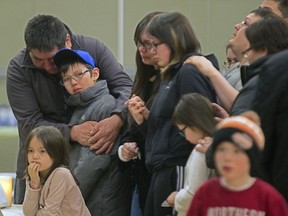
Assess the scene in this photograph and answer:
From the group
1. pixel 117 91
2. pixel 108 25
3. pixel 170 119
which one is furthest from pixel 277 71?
pixel 108 25

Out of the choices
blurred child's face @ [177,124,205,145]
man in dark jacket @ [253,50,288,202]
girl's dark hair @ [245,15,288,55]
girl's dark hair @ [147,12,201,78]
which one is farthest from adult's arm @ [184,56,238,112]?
man in dark jacket @ [253,50,288,202]

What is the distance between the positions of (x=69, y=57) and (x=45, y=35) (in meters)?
0.24

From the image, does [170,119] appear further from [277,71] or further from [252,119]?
[252,119]

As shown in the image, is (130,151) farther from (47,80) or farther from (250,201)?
(250,201)

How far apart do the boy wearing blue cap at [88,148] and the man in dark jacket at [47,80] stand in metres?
0.07

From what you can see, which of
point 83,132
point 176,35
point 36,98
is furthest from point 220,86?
point 36,98

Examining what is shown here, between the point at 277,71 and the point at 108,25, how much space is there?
453 cm

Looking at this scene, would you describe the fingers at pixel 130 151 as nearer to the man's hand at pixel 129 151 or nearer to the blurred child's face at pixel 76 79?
the man's hand at pixel 129 151

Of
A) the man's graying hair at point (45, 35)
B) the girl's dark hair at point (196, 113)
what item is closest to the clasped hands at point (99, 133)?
the man's graying hair at point (45, 35)

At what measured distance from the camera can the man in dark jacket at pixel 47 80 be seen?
4.61 metres

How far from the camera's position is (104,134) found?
444cm

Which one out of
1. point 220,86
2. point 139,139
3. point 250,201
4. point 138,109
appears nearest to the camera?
point 250,201

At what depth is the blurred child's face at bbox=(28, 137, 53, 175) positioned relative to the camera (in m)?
4.14

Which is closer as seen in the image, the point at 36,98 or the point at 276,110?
the point at 276,110
